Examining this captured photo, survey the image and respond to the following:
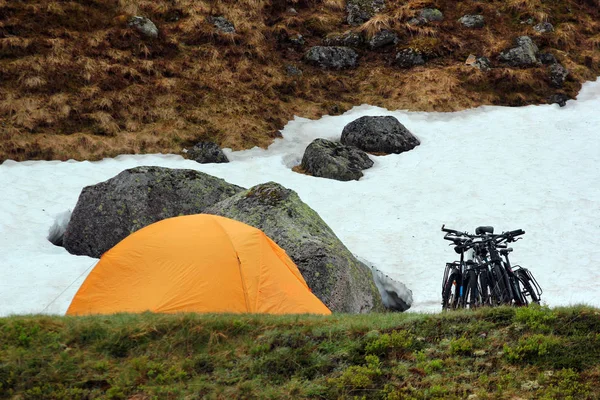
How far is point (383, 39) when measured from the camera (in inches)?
1369

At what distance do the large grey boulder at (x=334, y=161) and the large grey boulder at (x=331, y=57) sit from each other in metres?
8.76

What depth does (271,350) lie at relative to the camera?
837cm

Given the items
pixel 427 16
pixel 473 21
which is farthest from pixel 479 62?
pixel 427 16

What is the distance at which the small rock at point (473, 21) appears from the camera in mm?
35875

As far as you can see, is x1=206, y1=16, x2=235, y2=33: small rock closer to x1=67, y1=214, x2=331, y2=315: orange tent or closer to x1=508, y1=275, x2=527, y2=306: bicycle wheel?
x1=67, y1=214, x2=331, y2=315: orange tent

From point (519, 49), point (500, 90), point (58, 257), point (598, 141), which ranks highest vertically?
point (519, 49)

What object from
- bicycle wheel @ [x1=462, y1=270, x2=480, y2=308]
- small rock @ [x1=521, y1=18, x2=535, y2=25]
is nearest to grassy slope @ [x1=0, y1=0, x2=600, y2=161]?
small rock @ [x1=521, y1=18, x2=535, y2=25]

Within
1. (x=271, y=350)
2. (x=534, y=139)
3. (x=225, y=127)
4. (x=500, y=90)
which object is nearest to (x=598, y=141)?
(x=534, y=139)

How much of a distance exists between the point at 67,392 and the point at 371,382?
3.54m

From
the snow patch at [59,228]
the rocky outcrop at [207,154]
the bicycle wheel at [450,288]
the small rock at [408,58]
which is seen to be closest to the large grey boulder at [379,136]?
the rocky outcrop at [207,154]

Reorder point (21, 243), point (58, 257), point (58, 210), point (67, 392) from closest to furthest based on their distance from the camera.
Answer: point (67, 392), point (58, 257), point (21, 243), point (58, 210)

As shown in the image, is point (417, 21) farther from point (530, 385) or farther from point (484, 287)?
point (530, 385)

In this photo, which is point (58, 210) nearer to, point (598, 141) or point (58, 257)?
point (58, 257)

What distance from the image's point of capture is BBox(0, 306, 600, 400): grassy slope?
747 cm
